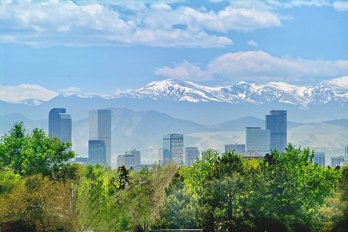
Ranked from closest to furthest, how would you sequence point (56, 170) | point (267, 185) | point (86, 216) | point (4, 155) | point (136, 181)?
point (86, 216) < point (267, 185) < point (136, 181) < point (56, 170) < point (4, 155)

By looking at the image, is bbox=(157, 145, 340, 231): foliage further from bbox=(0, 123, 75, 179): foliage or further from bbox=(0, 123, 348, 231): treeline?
bbox=(0, 123, 75, 179): foliage

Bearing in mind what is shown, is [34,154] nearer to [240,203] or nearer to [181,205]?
[181,205]

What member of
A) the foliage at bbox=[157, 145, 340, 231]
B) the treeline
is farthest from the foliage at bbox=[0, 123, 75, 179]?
the foliage at bbox=[157, 145, 340, 231]

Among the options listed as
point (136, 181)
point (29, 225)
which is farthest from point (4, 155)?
point (29, 225)

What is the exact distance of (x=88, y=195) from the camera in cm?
5456

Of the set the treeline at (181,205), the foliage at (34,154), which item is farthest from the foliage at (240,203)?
the foliage at (34,154)

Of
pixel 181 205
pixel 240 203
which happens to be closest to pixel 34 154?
pixel 181 205

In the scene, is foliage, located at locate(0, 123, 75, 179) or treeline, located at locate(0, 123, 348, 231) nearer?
treeline, located at locate(0, 123, 348, 231)

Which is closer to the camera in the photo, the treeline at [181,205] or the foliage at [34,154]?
the treeline at [181,205]

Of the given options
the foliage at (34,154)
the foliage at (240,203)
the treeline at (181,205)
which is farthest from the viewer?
the foliage at (34,154)

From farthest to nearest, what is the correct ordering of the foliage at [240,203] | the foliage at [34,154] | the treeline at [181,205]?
the foliage at [34,154], the foliage at [240,203], the treeline at [181,205]

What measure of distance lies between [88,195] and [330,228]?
1644cm

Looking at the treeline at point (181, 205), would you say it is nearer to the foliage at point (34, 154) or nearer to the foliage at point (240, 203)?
the foliage at point (240, 203)

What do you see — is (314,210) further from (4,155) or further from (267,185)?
(4,155)
